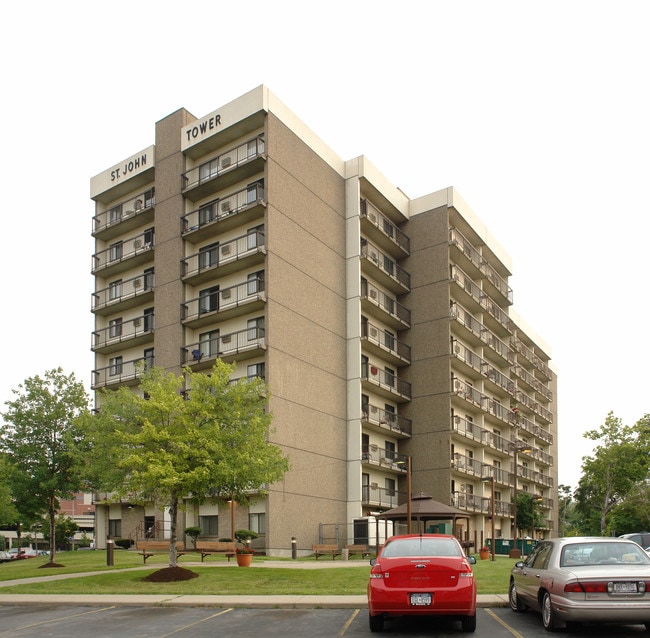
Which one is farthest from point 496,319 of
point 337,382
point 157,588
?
point 157,588

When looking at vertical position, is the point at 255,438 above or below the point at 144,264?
below

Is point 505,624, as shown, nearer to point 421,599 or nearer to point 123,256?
point 421,599

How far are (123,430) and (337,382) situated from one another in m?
18.3

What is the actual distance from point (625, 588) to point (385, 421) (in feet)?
117

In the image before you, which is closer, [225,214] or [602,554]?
[602,554]

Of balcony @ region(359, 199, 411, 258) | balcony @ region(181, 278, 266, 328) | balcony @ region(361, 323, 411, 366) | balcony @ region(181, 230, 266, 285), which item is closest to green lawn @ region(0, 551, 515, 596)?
balcony @ region(181, 278, 266, 328)

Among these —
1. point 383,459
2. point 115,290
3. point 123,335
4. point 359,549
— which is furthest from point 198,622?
point 115,290

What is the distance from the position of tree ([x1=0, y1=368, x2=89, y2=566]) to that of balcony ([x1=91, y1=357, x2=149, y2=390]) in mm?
8954

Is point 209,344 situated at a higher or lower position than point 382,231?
lower

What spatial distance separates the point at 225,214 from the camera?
41.8m

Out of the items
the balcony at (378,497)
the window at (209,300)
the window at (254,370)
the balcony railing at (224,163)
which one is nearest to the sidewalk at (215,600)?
the window at (254,370)

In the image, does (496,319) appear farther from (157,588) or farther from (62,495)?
(157,588)

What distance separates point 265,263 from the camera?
39531 millimetres

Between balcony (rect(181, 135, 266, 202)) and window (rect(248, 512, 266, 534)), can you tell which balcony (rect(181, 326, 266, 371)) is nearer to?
window (rect(248, 512, 266, 534))
